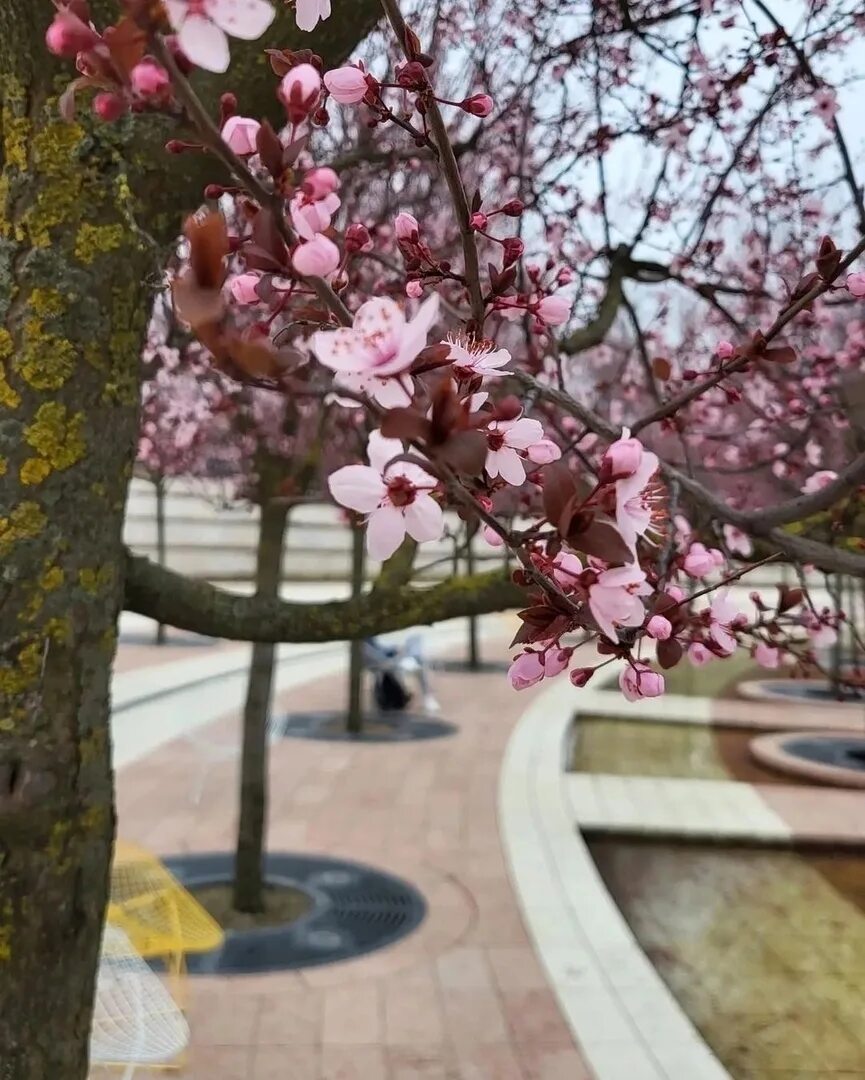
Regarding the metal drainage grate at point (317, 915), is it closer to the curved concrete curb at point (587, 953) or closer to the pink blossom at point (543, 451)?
the curved concrete curb at point (587, 953)

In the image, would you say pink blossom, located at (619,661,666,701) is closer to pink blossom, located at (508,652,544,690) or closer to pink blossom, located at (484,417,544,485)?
pink blossom, located at (508,652,544,690)

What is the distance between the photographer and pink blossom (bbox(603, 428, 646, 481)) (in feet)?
2.67

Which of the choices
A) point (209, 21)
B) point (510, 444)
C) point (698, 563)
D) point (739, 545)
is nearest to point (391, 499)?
point (510, 444)

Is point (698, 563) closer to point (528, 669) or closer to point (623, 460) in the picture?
point (528, 669)

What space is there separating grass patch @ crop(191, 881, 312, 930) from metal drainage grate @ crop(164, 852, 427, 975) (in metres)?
0.04

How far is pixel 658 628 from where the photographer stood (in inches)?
45.6

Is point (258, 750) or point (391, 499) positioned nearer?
point (391, 499)

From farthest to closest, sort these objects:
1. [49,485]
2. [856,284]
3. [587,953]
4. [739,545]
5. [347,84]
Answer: [587,953], [739,545], [49,485], [856,284], [347,84]

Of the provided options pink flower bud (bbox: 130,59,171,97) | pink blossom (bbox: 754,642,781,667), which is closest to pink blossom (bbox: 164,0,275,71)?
pink flower bud (bbox: 130,59,171,97)

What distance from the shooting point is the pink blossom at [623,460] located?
32.1 inches

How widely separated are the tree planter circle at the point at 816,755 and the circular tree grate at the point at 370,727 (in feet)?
8.32

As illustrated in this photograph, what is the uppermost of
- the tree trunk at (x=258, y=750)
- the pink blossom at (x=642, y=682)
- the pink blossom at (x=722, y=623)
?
the pink blossom at (x=722, y=623)

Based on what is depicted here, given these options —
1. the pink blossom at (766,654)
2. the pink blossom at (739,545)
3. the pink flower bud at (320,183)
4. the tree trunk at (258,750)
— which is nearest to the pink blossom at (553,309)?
the pink flower bud at (320,183)

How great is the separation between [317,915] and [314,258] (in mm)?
4250
